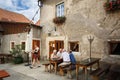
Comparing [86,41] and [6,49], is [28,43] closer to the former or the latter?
[86,41]

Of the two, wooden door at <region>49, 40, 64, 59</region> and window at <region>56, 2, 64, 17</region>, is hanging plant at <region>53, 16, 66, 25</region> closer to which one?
window at <region>56, 2, 64, 17</region>

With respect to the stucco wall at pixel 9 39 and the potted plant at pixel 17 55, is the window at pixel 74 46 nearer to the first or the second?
the potted plant at pixel 17 55

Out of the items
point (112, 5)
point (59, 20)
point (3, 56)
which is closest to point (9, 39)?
point (3, 56)

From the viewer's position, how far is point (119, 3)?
6527 millimetres

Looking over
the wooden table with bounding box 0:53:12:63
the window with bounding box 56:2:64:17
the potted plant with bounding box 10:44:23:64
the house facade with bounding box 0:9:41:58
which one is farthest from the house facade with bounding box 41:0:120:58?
the wooden table with bounding box 0:53:12:63

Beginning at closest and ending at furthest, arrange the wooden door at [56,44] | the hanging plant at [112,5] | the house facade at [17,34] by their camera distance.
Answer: the hanging plant at [112,5], the wooden door at [56,44], the house facade at [17,34]

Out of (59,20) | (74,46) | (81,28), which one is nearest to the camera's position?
(81,28)

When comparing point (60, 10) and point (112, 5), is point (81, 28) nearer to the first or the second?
point (112, 5)

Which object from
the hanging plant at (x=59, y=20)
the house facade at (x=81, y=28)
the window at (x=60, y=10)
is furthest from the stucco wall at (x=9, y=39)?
the window at (x=60, y=10)

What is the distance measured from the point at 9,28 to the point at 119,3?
42.1 feet

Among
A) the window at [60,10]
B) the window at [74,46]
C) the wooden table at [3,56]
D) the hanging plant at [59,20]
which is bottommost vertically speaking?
the wooden table at [3,56]

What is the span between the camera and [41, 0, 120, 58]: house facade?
278 inches

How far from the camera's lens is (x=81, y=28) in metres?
8.43

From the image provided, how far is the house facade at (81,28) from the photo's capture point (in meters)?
7.06
